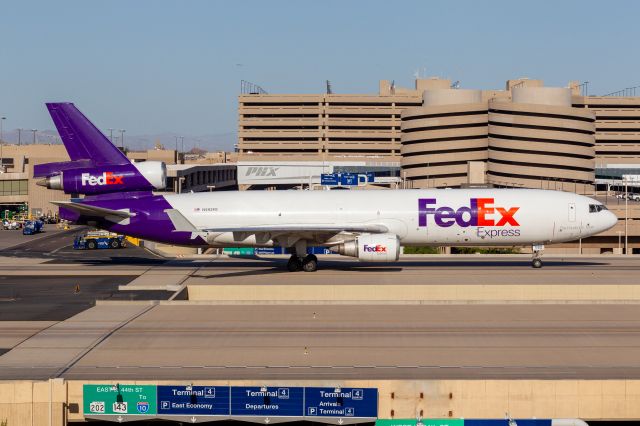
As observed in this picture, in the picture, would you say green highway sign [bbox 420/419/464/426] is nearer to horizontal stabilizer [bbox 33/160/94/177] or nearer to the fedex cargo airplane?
the fedex cargo airplane

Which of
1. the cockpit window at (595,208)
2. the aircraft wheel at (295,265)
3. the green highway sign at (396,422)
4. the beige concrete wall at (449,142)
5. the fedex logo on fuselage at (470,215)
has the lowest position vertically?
the green highway sign at (396,422)

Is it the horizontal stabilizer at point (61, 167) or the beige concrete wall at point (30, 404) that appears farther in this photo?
the horizontal stabilizer at point (61, 167)

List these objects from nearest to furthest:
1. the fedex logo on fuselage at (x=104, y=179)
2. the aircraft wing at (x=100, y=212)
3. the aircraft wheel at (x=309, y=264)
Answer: the aircraft wheel at (x=309, y=264)
the aircraft wing at (x=100, y=212)
the fedex logo on fuselage at (x=104, y=179)

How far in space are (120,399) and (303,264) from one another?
3097cm

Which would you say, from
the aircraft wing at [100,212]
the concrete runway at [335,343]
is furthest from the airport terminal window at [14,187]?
the concrete runway at [335,343]

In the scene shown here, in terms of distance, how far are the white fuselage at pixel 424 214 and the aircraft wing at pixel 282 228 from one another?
0.42 meters

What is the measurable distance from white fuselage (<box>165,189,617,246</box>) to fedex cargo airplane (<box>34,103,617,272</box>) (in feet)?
0.21

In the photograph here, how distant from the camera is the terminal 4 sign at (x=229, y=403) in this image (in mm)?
26672

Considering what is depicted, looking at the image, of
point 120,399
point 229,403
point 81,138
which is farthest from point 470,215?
point 120,399

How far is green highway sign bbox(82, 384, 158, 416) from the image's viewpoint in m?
26.7

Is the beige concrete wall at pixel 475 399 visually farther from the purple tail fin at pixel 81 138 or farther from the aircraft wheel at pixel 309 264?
the purple tail fin at pixel 81 138

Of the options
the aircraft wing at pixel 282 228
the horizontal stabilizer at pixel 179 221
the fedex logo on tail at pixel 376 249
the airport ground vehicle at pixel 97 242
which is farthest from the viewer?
the airport ground vehicle at pixel 97 242

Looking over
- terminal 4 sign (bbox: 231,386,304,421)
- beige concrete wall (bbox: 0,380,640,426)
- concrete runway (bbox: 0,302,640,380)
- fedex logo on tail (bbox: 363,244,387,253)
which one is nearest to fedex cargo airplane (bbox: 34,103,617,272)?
fedex logo on tail (bbox: 363,244,387,253)

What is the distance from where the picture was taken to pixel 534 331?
1449 inches
